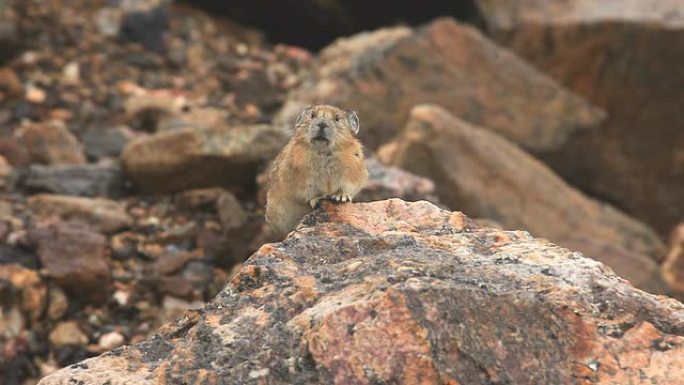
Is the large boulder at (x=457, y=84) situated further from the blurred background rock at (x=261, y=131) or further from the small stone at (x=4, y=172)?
the small stone at (x=4, y=172)

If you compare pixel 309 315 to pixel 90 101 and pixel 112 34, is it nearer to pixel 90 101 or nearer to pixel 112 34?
pixel 90 101

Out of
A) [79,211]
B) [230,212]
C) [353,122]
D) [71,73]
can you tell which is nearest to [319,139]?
[353,122]

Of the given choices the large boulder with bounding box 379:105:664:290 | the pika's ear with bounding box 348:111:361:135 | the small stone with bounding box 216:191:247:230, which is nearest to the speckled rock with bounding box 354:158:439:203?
the large boulder with bounding box 379:105:664:290

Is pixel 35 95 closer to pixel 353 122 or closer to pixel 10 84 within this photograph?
pixel 10 84

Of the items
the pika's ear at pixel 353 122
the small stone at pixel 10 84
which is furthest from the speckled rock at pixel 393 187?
the small stone at pixel 10 84

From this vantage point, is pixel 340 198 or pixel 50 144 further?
pixel 50 144

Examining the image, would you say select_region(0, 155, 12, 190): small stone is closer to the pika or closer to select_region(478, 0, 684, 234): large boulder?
the pika

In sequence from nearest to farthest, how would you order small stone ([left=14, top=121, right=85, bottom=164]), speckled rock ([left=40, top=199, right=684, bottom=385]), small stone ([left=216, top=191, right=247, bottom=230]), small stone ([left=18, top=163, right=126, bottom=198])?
speckled rock ([left=40, top=199, right=684, bottom=385]) < small stone ([left=216, top=191, right=247, bottom=230]) < small stone ([left=18, top=163, right=126, bottom=198]) < small stone ([left=14, top=121, right=85, bottom=164])
